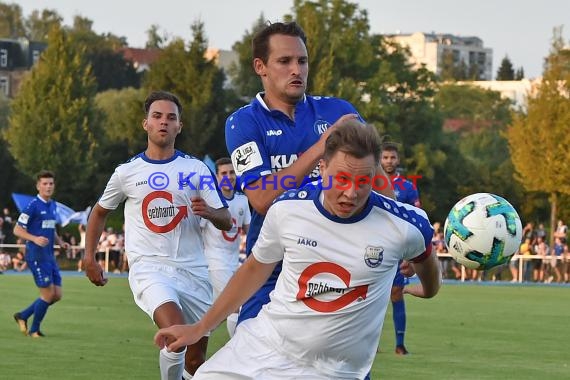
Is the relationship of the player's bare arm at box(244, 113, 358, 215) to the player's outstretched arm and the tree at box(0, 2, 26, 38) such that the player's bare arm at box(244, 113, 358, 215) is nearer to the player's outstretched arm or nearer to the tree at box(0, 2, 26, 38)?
the player's outstretched arm

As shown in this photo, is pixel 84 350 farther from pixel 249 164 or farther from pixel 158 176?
pixel 249 164

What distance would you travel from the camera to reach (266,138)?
6.01 metres

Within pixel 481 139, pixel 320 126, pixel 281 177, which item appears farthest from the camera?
pixel 481 139

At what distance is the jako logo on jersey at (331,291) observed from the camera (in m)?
5.20

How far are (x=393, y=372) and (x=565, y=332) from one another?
6.05 metres

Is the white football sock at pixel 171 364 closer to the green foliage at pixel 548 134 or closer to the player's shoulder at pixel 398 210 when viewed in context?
the player's shoulder at pixel 398 210

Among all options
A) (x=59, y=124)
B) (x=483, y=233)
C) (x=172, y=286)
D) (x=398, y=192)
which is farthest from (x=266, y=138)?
(x=59, y=124)

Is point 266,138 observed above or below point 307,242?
above

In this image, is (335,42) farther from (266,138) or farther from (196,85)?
(266,138)

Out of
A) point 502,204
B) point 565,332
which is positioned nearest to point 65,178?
point 565,332

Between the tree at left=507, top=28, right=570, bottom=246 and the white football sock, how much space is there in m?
34.8

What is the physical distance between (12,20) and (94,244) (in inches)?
4831

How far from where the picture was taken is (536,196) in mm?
55656

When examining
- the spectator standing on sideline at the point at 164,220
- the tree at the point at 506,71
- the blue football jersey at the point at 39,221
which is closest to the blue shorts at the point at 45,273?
the blue football jersey at the point at 39,221
